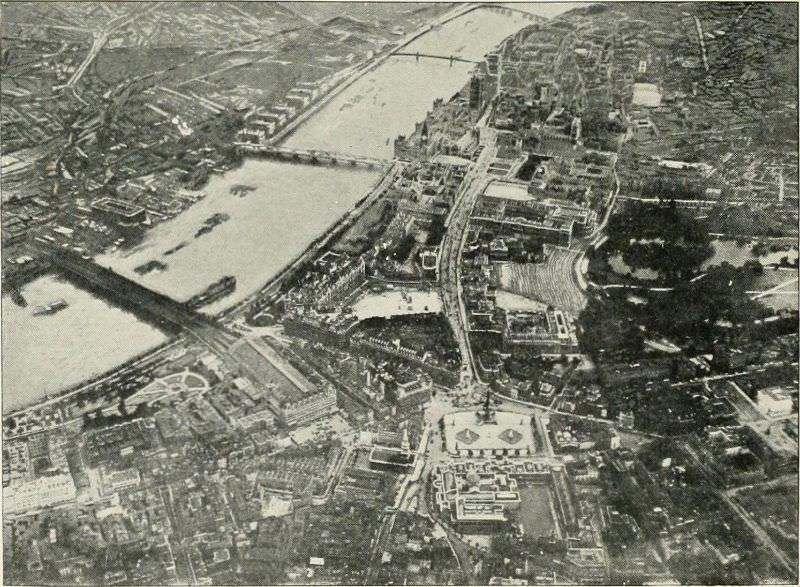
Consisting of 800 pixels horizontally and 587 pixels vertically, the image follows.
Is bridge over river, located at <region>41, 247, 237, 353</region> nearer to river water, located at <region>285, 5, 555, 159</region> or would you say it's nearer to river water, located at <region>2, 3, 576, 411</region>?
river water, located at <region>2, 3, 576, 411</region>

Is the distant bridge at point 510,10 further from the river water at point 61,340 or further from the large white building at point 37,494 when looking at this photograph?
the large white building at point 37,494

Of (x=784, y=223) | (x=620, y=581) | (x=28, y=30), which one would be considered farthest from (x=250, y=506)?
(x=784, y=223)

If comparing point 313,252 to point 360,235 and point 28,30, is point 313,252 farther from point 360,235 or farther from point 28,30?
point 28,30

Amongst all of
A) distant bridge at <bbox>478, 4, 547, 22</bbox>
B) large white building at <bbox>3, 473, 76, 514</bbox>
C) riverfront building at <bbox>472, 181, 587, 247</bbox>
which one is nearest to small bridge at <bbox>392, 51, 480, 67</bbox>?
distant bridge at <bbox>478, 4, 547, 22</bbox>

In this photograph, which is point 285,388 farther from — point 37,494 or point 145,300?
point 37,494

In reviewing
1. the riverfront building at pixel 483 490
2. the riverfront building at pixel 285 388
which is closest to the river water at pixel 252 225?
the riverfront building at pixel 285 388

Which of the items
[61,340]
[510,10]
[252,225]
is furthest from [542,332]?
[510,10]
